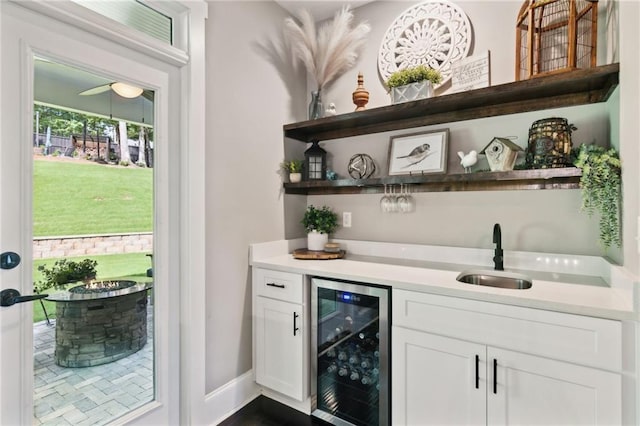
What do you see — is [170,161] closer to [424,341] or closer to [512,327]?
[424,341]

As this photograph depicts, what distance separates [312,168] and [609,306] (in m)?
1.89

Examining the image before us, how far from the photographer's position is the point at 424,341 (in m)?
1.54

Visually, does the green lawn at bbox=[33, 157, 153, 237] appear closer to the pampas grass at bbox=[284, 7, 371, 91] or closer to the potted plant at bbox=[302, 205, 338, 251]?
the potted plant at bbox=[302, 205, 338, 251]

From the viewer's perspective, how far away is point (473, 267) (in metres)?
1.95

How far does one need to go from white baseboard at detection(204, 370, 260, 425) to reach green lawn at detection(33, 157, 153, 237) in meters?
1.12

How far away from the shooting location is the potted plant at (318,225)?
2.43 metres

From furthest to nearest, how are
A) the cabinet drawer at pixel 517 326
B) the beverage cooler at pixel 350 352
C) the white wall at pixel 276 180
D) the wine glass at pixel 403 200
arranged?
the wine glass at pixel 403 200 → the white wall at pixel 276 180 → the beverage cooler at pixel 350 352 → the cabinet drawer at pixel 517 326

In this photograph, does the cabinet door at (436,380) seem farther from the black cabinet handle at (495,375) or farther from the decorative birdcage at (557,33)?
the decorative birdcage at (557,33)

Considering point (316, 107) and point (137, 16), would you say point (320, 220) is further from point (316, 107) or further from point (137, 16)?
point (137, 16)

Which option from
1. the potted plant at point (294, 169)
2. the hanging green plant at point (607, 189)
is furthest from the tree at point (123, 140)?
the hanging green plant at point (607, 189)

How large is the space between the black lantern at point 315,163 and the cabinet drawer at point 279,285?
2.76 ft

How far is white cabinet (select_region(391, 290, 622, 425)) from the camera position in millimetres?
1196

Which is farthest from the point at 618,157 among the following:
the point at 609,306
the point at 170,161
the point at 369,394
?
the point at 170,161

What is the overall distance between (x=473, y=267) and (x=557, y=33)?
4.47 feet
